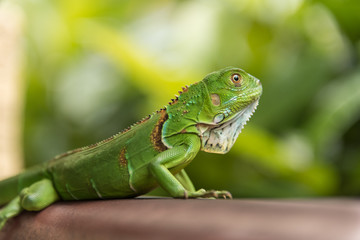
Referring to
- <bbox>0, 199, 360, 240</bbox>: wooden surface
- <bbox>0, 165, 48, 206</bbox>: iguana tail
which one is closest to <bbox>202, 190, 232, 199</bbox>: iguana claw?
<bbox>0, 199, 360, 240</bbox>: wooden surface

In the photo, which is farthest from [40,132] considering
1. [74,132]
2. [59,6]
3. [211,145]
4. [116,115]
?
[211,145]

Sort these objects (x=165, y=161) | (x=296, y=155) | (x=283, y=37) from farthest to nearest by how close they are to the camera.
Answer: (x=283, y=37) < (x=296, y=155) < (x=165, y=161)

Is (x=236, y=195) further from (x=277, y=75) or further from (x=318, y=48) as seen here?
(x=318, y=48)

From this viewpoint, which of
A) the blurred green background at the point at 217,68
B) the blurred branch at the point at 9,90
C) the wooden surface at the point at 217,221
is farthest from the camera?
the blurred green background at the point at 217,68

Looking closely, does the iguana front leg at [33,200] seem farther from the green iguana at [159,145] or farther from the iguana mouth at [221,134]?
the iguana mouth at [221,134]

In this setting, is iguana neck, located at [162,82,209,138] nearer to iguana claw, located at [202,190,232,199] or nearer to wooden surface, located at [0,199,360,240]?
iguana claw, located at [202,190,232,199]

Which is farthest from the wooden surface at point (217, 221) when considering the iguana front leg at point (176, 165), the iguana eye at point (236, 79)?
the iguana eye at point (236, 79)

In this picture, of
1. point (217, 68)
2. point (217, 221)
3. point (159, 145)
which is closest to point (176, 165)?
point (159, 145)

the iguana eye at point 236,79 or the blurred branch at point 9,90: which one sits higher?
the iguana eye at point 236,79
